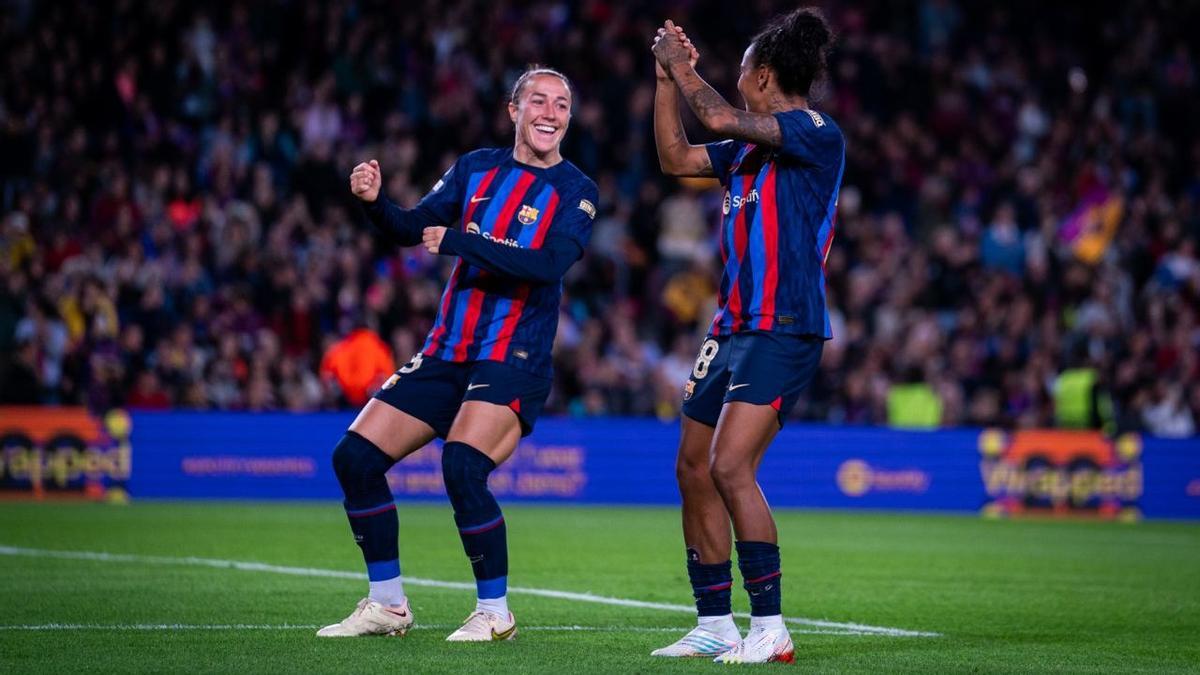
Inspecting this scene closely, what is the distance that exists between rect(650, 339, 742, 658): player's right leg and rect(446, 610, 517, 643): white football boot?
0.67 metres

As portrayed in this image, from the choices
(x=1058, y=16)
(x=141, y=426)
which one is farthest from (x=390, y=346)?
(x=1058, y=16)

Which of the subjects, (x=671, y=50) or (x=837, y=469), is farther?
(x=837, y=469)

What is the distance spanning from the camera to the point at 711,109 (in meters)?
6.32

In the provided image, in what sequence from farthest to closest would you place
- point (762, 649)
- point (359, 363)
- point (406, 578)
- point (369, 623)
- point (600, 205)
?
point (359, 363)
point (600, 205)
point (406, 578)
point (369, 623)
point (762, 649)

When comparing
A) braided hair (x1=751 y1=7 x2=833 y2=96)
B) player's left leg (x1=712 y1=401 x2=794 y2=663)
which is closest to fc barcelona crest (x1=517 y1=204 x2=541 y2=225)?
braided hair (x1=751 y1=7 x2=833 y2=96)

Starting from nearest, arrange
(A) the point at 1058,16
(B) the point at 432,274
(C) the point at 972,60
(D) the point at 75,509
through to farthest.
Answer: (D) the point at 75,509 < (B) the point at 432,274 < (C) the point at 972,60 < (A) the point at 1058,16

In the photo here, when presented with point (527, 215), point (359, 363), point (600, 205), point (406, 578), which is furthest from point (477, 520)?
point (359, 363)

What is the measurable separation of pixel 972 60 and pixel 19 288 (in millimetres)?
14083

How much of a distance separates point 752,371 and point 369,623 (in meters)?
1.93

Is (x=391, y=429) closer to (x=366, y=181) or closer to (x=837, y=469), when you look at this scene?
(x=366, y=181)

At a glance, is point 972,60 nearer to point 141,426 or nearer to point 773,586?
point 141,426

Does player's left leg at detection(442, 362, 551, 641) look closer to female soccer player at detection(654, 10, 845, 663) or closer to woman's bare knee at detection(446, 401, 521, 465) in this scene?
woman's bare knee at detection(446, 401, 521, 465)

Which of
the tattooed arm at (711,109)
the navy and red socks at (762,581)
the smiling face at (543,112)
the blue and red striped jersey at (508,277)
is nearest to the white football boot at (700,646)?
the navy and red socks at (762,581)

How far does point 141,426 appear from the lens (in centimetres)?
1705
